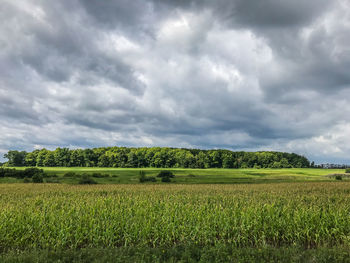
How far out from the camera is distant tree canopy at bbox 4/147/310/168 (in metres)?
163

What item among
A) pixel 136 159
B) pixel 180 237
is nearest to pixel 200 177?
pixel 180 237

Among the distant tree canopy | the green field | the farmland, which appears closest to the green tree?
the distant tree canopy

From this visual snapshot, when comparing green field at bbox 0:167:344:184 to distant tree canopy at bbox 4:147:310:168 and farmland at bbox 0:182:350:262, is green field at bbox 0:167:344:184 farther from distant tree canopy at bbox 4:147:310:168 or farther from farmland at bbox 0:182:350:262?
distant tree canopy at bbox 4:147:310:168

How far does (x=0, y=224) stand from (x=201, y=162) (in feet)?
519

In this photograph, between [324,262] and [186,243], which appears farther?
[186,243]

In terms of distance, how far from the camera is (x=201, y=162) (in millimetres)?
168250

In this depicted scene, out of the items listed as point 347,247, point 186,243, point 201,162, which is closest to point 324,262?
point 347,247

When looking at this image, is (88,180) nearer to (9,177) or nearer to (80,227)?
(9,177)

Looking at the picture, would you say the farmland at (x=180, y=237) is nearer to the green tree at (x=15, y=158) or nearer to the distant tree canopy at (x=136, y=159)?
the distant tree canopy at (x=136, y=159)

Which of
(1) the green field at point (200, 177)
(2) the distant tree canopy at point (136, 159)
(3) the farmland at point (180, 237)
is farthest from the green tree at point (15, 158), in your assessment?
(3) the farmland at point (180, 237)

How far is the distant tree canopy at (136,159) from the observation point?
163m

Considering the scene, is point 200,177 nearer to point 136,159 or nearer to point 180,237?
point 180,237

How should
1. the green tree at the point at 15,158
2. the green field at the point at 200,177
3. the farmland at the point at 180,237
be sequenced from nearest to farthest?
the farmland at the point at 180,237 < the green field at the point at 200,177 < the green tree at the point at 15,158

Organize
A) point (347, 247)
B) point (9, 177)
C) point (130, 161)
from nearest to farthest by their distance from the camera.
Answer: point (347, 247), point (9, 177), point (130, 161)
